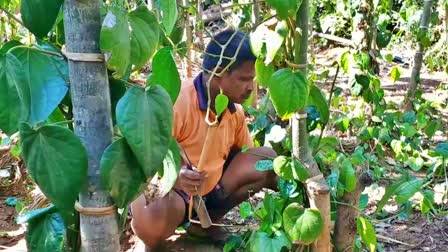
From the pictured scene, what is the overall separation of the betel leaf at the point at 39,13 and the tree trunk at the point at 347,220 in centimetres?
79

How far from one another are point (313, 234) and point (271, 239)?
13 cm

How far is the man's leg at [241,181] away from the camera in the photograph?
5.85ft

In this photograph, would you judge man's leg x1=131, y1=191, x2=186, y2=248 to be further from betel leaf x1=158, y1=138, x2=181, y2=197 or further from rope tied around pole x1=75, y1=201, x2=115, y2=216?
rope tied around pole x1=75, y1=201, x2=115, y2=216

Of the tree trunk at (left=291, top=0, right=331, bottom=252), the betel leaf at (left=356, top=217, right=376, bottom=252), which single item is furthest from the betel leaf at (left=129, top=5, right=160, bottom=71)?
the betel leaf at (left=356, top=217, right=376, bottom=252)

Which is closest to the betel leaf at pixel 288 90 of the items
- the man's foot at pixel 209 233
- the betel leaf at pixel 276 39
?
the betel leaf at pixel 276 39

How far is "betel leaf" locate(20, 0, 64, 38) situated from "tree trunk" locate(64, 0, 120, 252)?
4cm

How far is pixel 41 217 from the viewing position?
856mm

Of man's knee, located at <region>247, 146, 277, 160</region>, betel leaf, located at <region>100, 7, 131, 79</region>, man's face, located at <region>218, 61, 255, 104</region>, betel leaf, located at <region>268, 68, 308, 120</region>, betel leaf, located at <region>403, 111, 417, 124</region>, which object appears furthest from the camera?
betel leaf, located at <region>403, 111, 417, 124</region>

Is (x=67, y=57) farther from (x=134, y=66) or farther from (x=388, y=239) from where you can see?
(x=388, y=239)

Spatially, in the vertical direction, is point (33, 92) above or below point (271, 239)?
above

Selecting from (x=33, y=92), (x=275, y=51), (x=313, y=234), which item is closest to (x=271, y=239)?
(x=313, y=234)

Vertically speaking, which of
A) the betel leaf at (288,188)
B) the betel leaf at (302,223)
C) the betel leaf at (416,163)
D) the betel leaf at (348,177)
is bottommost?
the betel leaf at (416,163)

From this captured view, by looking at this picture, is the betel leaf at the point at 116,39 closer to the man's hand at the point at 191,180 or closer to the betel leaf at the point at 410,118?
the man's hand at the point at 191,180

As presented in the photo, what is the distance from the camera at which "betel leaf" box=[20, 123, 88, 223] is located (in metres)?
0.70
